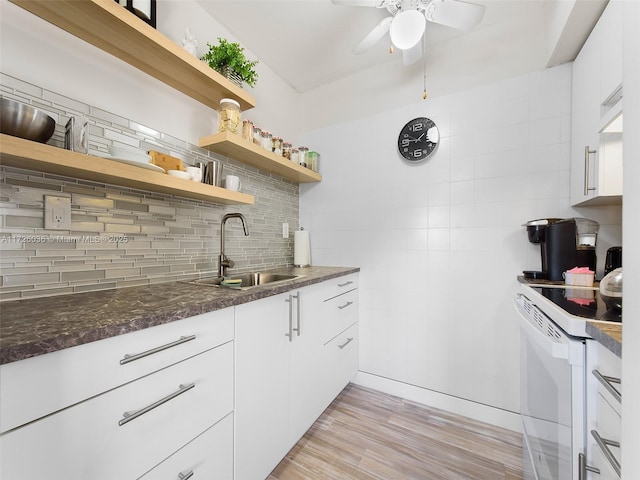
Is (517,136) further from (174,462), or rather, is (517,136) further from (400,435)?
(174,462)

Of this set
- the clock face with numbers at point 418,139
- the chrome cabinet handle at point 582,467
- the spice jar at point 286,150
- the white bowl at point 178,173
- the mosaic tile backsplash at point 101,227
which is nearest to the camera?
the chrome cabinet handle at point 582,467

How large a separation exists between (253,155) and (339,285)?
1.10 metres

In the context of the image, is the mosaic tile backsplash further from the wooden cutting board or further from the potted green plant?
the potted green plant

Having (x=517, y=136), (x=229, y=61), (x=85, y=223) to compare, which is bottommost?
(x=85, y=223)

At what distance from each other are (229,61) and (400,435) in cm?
251

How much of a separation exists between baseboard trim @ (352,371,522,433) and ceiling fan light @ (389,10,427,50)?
230cm

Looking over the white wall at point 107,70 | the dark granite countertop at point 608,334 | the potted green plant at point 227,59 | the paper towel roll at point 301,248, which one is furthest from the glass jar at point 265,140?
the dark granite countertop at point 608,334

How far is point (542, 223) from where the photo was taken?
4.57 ft

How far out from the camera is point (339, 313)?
1.85 meters

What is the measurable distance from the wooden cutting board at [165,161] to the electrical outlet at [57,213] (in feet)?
1.26

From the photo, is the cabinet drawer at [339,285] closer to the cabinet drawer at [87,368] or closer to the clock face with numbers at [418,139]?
the cabinet drawer at [87,368]

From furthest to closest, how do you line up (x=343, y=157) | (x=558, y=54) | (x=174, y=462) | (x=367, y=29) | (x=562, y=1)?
(x=343, y=157), (x=367, y=29), (x=558, y=54), (x=562, y=1), (x=174, y=462)

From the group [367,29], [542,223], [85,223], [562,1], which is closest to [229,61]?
[367,29]

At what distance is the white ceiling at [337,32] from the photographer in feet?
5.30
